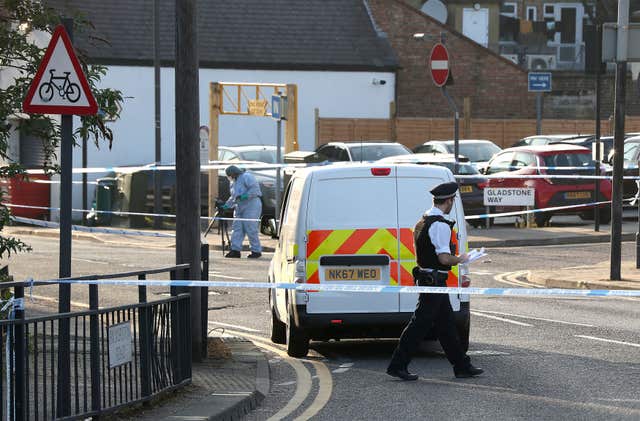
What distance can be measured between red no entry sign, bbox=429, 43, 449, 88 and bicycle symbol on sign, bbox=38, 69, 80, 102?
19.4m

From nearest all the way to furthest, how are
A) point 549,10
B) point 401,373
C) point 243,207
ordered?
1. point 401,373
2. point 243,207
3. point 549,10

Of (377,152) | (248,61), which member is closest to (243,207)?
(377,152)

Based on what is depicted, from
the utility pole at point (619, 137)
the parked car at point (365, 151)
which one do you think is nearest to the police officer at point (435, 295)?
the utility pole at point (619, 137)

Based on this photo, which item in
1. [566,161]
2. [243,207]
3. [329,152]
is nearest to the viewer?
[243,207]

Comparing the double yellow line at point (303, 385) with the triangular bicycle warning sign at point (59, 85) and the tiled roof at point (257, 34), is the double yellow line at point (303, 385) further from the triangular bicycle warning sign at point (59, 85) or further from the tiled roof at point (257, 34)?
the tiled roof at point (257, 34)

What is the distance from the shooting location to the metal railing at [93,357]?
8.21 metres

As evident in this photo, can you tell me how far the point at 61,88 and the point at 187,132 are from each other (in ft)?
8.66

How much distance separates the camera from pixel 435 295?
11359 millimetres

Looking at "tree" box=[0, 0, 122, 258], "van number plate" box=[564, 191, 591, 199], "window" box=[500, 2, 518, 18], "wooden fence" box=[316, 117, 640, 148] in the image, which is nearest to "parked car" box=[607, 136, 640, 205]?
"van number plate" box=[564, 191, 591, 199]

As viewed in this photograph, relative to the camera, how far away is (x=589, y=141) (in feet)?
113

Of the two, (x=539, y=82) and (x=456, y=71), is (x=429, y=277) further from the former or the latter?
(x=456, y=71)

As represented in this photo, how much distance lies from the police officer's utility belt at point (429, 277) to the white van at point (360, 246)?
0.86m

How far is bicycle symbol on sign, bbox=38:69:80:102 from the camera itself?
29.8 feet

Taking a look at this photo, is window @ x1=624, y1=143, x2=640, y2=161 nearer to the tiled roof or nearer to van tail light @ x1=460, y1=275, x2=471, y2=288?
the tiled roof
